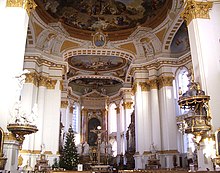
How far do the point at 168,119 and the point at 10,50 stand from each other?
35.3ft

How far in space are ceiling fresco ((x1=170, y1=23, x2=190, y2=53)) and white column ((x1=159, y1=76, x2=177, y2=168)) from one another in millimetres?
2454

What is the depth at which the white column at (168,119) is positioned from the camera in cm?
1667

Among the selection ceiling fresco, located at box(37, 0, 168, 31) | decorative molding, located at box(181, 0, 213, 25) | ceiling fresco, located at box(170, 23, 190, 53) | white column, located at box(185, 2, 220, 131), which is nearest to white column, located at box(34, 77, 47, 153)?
ceiling fresco, located at box(37, 0, 168, 31)

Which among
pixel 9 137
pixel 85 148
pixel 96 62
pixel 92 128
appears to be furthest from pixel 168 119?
pixel 92 128

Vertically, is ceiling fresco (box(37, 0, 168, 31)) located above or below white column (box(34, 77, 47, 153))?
above

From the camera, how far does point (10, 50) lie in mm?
9617

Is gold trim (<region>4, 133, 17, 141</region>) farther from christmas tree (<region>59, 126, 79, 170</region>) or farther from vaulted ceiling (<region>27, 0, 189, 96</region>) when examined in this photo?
vaulted ceiling (<region>27, 0, 189, 96</region>)

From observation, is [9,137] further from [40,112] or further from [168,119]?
[168,119]

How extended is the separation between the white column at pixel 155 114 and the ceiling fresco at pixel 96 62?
679cm

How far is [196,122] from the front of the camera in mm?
9289

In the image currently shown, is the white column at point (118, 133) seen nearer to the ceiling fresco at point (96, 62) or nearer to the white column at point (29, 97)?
the ceiling fresco at point (96, 62)

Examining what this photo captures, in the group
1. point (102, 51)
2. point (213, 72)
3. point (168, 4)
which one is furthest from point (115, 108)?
point (213, 72)

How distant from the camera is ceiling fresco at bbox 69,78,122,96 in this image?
97.6ft

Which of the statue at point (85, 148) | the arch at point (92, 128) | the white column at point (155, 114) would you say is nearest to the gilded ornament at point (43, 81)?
the white column at point (155, 114)
